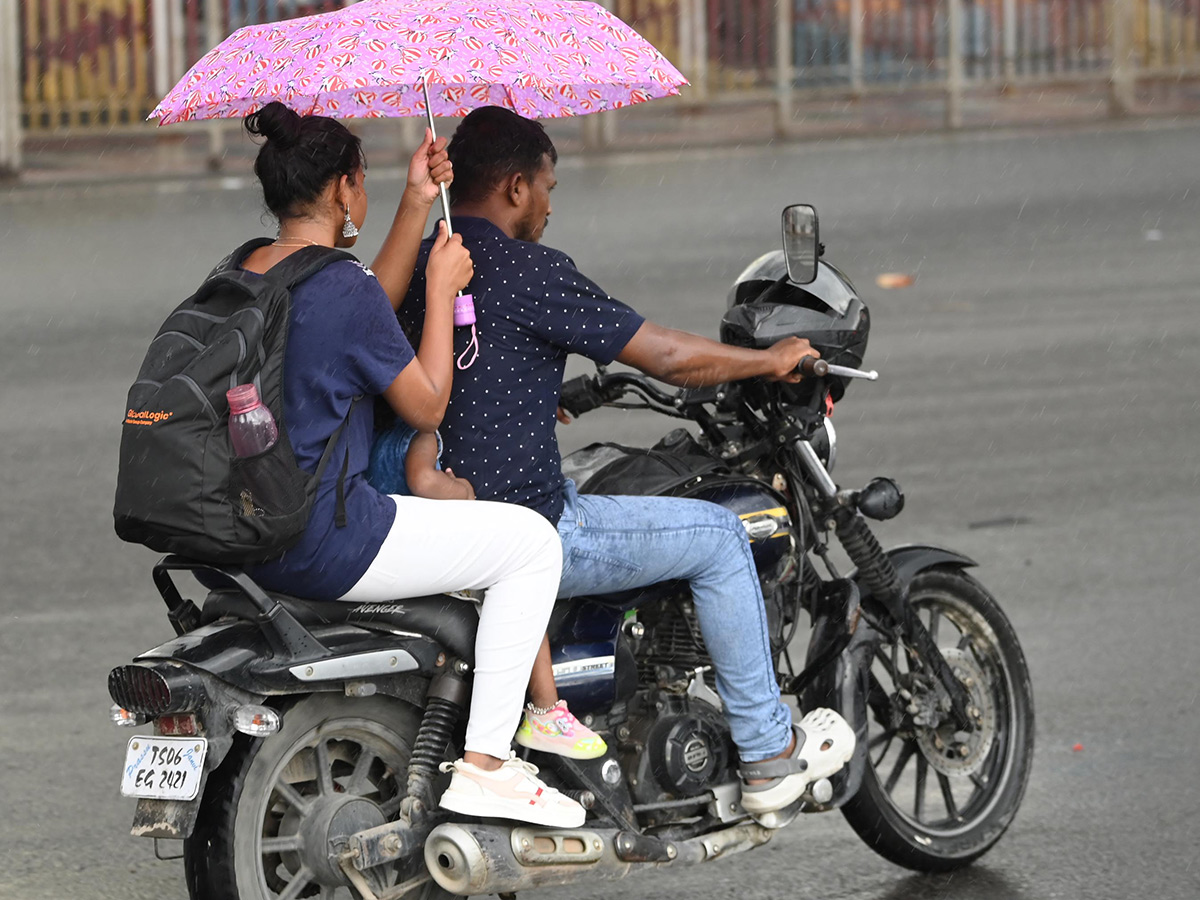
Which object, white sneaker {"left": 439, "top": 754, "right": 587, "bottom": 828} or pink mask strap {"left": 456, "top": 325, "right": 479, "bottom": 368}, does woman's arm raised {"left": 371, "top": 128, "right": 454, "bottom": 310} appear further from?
white sneaker {"left": 439, "top": 754, "right": 587, "bottom": 828}

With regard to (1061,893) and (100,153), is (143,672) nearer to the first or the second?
(1061,893)

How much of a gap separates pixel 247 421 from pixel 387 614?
1.88 feet

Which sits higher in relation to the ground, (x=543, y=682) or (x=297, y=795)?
(x=543, y=682)

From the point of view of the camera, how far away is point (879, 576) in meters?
4.95

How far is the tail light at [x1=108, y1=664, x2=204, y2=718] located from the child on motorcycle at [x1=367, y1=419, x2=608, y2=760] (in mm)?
702

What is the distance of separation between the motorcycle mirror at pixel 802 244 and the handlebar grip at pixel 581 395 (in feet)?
2.31

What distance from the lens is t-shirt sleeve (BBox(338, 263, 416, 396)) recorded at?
3.92m

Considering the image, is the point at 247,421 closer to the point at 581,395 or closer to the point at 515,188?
the point at 515,188

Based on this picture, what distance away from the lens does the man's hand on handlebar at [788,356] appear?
4484 mm

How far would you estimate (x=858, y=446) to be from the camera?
9.37 m

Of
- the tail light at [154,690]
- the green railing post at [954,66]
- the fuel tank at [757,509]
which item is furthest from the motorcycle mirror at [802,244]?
the green railing post at [954,66]

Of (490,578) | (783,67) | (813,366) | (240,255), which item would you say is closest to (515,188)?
(240,255)

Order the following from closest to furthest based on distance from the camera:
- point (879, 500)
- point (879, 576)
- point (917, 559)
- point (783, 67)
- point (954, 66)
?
point (879, 500) < point (879, 576) < point (917, 559) < point (783, 67) < point (954, 66)

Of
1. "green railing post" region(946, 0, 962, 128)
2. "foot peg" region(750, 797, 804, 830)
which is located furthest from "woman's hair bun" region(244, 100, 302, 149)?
"green railing post" region(946, 0, 962, 128)
